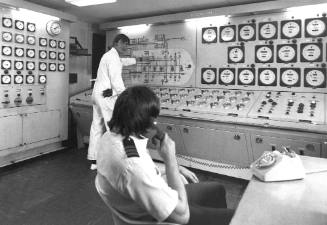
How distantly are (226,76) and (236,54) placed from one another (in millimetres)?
305

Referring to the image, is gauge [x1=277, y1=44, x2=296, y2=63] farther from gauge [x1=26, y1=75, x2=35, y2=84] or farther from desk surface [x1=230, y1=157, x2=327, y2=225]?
gauge [x1=26, y1=75, x2=35, y2=84]

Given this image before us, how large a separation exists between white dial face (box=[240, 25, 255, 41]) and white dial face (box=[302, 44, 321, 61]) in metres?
0.64

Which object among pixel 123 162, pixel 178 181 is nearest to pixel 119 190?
pixel 123 162

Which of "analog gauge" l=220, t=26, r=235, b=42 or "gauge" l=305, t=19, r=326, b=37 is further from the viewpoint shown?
"analog gauge" l=220, t=26, r=235, b=42

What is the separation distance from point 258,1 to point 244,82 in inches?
39.2

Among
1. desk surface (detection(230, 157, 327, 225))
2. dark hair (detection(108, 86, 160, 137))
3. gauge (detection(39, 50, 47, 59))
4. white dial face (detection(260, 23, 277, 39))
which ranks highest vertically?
white dial face (detection(260, 23, 277, 39))

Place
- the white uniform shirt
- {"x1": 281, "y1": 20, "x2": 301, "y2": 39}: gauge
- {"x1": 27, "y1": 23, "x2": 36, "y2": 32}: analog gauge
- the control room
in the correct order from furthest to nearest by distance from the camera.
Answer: {"x1": 27, "y1": 23, "x2": 36, "y2": 32}: analog gauge → {"x1": 281, "y1": 20, "x2": 301, "y2": 39}: gauge → the control room → the white uniform shirt

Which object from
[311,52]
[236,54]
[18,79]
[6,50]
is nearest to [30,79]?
[18,79]

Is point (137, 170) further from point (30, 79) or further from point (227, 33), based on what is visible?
point (30, 79)

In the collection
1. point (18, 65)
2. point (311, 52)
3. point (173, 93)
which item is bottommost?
point (173, 93)

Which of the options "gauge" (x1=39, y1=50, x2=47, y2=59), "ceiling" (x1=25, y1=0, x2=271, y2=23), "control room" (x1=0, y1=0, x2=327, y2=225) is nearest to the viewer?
"control room" (x1=0, y1=0, x2=327, y2=225)

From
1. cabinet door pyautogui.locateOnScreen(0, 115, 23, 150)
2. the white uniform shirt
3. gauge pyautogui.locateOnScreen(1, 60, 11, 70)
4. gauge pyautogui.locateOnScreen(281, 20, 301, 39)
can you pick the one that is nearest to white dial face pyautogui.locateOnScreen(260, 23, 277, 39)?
gauge pyautogui.locateOnScreen(281, 20, 301, 39)

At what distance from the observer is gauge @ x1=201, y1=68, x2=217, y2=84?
385 centimetres

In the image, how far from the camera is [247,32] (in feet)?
11.7
